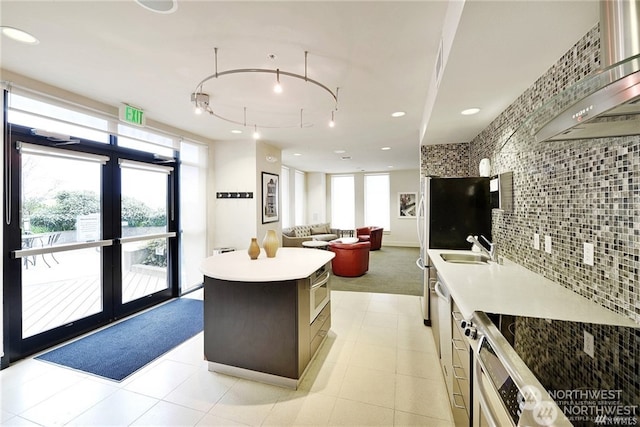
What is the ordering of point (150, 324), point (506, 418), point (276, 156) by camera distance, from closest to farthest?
point (506, 418)
point (150, 324)
point (276, 156)

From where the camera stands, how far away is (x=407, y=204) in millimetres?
9281

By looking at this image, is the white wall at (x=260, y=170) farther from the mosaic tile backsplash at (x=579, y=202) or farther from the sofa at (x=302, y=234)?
the mosaic tile backsplash at (x=579, y=202)

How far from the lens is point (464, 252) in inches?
114

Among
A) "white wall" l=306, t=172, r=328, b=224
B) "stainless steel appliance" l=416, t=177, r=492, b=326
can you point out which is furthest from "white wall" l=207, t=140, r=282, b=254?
"white wall" l=306, t=172, r=328, b=224

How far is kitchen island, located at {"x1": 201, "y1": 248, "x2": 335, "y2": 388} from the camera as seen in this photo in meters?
2.05

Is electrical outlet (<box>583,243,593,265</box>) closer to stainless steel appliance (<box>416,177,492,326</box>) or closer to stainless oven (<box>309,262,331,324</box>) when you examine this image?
stainless steel appliance (<box>416,177,492,326</box>)

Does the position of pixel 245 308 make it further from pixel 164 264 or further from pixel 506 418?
pixel 164 264

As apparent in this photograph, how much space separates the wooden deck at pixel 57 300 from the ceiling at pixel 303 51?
209 cm

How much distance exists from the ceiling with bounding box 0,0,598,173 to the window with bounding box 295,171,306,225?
5.79 metres

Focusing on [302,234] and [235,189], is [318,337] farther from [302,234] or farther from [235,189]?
[302,234]

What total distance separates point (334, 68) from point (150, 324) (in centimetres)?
362

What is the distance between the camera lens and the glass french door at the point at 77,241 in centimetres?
256

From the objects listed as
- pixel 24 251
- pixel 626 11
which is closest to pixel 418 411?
pixel 626 11

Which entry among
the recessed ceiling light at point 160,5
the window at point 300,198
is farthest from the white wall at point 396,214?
the recessed ceiling light at point 160,5
